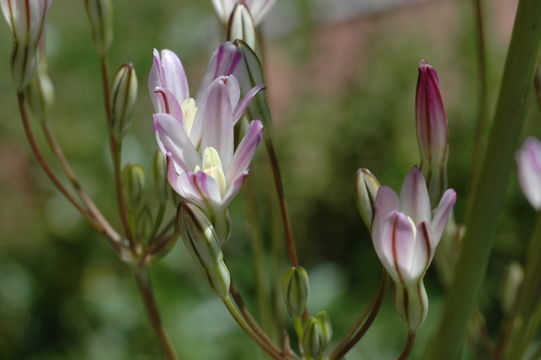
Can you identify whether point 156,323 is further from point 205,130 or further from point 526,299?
point 526,299

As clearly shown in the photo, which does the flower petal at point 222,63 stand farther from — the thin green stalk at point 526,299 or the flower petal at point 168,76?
the thin green stalk at point 526,299

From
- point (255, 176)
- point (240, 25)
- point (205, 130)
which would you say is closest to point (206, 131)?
point (205, 130)

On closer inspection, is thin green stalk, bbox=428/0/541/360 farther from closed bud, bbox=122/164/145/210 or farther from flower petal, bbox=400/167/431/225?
closed bud, bbox=122/164/145/210

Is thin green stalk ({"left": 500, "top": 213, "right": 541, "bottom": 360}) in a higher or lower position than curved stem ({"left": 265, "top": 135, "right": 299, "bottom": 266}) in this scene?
lower

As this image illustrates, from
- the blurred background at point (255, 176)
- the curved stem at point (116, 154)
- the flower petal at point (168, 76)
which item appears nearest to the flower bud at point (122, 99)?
the curved stem at point (116, 154)

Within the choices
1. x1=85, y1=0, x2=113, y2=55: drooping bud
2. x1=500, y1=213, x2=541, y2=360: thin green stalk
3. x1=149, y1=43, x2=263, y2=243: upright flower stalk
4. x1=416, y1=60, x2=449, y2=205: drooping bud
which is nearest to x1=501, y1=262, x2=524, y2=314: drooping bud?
x1=500, y1=213, x2=541, y2=360: thin green stalk
